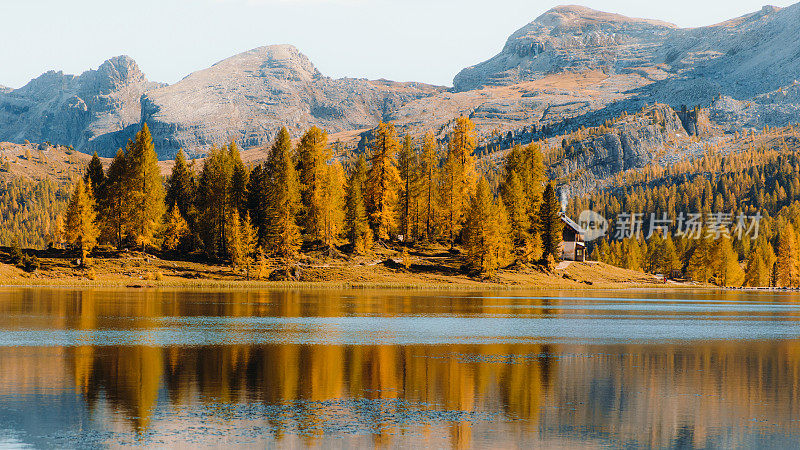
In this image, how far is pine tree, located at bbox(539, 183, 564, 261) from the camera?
109750 millimetres

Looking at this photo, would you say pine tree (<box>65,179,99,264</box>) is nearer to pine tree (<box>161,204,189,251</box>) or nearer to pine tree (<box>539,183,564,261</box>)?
pine tree (<box>161,204,189,251</box>)

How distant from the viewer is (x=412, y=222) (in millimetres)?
112250

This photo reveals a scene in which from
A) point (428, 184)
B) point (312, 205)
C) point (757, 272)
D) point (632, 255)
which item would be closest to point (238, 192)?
point (312, 205)

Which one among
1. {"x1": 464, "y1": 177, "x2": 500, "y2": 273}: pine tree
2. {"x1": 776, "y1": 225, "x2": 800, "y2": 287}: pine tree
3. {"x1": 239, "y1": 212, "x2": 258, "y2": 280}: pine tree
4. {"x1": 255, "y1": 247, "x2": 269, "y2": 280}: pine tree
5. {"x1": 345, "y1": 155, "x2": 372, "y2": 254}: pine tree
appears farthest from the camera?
{"x1": 776, "y1": 225, "x2": 800, "y2": 287}: pine tree

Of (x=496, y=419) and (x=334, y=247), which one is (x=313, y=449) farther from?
(x=334, y=247)

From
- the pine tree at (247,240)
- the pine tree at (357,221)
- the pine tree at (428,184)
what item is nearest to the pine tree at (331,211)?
the pine tree at (357,221)

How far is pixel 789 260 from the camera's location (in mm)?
159250

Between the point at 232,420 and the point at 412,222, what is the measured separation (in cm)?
9043

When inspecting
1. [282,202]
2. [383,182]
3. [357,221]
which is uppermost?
[383,182]

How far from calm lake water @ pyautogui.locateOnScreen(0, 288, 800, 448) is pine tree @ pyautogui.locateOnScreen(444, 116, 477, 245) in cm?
5345

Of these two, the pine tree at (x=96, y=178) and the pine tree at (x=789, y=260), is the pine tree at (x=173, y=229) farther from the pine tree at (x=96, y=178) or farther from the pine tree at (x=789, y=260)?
the pine tree at (x=789, y=260)

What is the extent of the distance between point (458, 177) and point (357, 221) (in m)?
18.6

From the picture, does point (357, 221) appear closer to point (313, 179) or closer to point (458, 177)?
point (313, 179)

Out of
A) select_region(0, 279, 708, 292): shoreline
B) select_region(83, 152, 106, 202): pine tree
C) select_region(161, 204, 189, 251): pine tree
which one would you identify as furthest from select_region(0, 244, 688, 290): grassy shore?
select_region(83, 152, 106, 202): pine tree
